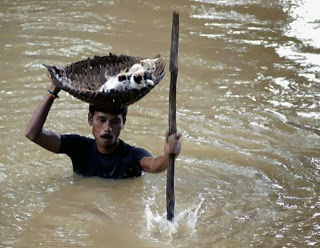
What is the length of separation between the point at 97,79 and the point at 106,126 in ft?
2.11

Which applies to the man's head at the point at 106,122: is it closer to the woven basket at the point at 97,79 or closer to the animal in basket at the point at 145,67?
the woven basket at the point at 97,79

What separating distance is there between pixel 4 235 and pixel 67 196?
72cm

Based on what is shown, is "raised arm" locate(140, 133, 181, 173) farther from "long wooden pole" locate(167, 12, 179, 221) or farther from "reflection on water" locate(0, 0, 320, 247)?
"reflection on water" locate(0, 0, 320, 247)

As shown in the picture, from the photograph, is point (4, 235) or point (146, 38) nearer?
point (4, 235)

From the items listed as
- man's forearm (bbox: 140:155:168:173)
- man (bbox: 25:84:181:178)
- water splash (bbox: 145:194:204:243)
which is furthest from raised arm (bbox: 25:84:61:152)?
water splash (bbox: 145:194:204:243)

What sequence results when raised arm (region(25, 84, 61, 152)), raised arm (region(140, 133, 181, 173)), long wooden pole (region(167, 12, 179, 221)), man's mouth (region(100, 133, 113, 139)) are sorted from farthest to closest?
man's mouth (region(100, 133, 113, 139)) < raised arm (region(25, 84, 61, 152)) < raised arm (region(140, 133, 181, 173)) < long wooden pole (region(167, 12, 179, 221))

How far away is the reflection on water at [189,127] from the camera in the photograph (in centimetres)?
447

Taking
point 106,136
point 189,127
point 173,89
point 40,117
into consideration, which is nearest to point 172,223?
point 106,136

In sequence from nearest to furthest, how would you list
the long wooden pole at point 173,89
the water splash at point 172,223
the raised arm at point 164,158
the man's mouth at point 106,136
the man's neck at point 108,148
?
the long wooden pole at point 173,89, the raised arm at point 164,158, the water splash at point 172,223, the man's mouth at point 106,136, the man's neck at point 108,148

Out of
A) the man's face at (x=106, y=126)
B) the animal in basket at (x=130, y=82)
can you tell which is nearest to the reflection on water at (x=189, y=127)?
the man's face at (x=106, y=126)

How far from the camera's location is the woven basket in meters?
4.48

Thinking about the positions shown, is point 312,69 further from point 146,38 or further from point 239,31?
point 146,38

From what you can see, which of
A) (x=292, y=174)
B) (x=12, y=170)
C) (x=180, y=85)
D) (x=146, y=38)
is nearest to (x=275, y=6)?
(x=146, y=38)

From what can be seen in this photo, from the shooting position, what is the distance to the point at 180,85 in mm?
7066
